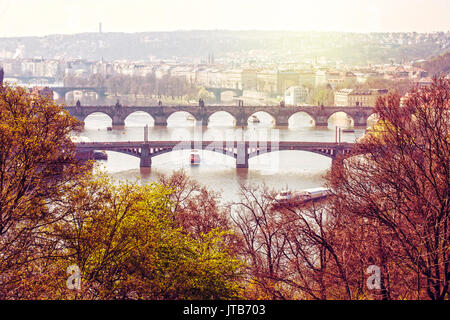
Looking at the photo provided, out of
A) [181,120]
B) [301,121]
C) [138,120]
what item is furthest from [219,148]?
[301,121]

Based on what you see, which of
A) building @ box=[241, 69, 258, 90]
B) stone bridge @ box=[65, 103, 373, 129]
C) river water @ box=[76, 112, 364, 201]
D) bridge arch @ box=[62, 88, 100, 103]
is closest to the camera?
river water @ box=[76, 112, 364, 201]

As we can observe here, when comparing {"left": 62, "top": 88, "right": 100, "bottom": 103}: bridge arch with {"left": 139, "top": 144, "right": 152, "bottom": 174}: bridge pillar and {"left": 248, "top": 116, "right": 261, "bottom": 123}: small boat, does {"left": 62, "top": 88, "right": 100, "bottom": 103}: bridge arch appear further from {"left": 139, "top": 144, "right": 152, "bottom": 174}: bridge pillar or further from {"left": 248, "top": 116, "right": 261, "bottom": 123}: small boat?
{"left": 139, "top": 144, "right": 152, "bottom": 174}: bridge pillar

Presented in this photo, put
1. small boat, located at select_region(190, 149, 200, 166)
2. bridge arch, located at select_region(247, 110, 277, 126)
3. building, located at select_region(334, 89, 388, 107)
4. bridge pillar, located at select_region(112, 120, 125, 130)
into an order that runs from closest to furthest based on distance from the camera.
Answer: small boat, located at select_region(190, 149, 200, 166), bridge pillar, located at select_region(112, 120, 125, 130), bridge arch, located at select_region(247, 110, 277, 126), building, located at select_region(334, 89, 388, 107)

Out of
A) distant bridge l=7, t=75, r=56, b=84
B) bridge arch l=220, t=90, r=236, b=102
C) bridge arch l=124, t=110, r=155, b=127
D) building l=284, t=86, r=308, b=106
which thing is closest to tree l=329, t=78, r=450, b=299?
bridge arch l=124, t=110, r=155, b=127

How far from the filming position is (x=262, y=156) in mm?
20469

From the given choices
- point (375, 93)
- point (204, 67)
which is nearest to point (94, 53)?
point (204, 67)

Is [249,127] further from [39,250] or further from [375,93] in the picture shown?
[39,250]

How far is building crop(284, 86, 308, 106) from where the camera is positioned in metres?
45.8

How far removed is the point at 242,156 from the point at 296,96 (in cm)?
2836

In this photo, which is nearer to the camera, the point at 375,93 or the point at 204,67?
the point at 375,93

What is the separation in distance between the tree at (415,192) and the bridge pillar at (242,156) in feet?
35.8

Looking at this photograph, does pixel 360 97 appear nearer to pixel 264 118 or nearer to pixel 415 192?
pixel 264 118

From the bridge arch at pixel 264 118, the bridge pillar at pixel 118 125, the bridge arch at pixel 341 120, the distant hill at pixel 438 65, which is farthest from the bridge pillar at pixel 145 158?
the distant hill at pixel 438 65
